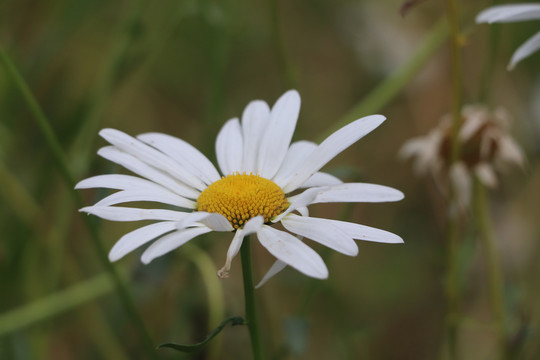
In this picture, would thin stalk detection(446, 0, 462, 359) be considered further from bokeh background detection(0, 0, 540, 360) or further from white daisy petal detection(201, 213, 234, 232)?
white daisy petal detection(201, 213, 234, 232)

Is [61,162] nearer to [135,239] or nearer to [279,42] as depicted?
[135,239]

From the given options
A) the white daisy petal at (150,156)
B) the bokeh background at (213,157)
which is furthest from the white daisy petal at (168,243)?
the bokeh background at (213,157)

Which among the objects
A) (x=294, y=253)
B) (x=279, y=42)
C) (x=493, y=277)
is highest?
(x=279, y=42)

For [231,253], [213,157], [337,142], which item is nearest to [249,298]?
[231,253]

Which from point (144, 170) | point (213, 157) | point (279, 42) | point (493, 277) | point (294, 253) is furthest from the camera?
point (213, 157)

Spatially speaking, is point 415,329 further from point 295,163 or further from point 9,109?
point 9,109

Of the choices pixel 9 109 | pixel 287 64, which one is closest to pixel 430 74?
pixel 287 64
